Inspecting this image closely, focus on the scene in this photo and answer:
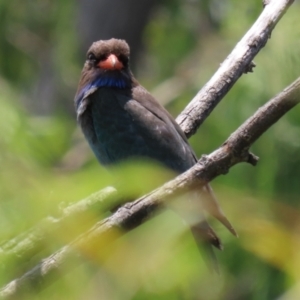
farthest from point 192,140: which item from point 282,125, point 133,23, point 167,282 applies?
point 133,23

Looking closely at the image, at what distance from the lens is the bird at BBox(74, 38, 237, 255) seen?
10.2 ft

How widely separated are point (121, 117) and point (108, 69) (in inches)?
16.4

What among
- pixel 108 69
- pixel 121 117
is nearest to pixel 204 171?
pixel 121 117

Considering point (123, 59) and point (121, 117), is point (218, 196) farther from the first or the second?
point (123, 59)

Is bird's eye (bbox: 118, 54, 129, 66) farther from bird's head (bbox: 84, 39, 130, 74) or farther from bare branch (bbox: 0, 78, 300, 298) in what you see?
bare branch (bbox: 0, 78, 300, 298)

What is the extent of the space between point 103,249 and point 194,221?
0.18 metres

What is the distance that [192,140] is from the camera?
12.9 feet

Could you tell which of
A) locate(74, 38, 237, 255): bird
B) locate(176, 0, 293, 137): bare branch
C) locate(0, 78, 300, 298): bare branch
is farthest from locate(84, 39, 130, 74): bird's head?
locate(0, 78, 300, 298): bare branch

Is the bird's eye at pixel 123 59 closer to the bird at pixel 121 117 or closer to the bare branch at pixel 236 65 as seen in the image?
Answer: the bird at pixel 121 117

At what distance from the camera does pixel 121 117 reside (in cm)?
337

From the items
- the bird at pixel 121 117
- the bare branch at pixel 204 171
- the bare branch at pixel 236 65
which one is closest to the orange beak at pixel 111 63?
the bird at pixel 121 117

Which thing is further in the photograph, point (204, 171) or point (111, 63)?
point (111, 63)

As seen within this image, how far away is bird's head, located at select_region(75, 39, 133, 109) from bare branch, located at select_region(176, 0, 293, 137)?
0.50m

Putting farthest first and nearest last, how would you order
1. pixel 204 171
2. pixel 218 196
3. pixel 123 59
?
pixel 123 59 < pixel 204 171 < pixel 218 196
